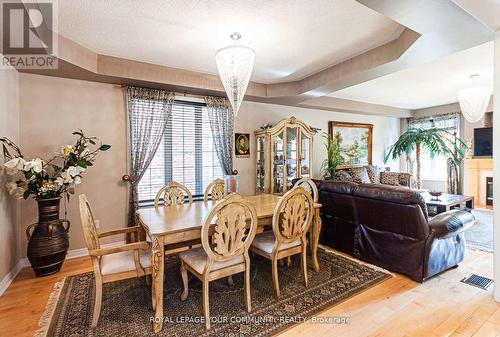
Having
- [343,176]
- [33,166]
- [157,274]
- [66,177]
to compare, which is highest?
[33,166]

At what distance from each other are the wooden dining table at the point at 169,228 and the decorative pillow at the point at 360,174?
10.6 ft

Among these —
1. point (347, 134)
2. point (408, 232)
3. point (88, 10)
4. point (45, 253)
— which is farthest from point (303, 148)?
point (45, 253)

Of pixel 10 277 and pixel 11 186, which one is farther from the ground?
pixel 11 186

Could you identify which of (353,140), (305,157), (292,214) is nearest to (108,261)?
(292,214)

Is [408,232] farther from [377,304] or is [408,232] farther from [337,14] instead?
[337,14]

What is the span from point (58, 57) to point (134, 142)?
4.23 ft

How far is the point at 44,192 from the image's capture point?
8.93ft

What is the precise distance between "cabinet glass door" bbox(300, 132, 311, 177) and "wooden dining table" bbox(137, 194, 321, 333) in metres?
2.16

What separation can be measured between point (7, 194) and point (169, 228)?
206 centimetres

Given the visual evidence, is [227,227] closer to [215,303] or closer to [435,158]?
[215,303]

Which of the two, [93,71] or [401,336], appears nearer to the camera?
[401,336]

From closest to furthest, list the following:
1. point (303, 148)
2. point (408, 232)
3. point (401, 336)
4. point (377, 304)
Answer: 1. point (401, 336)
2. point (377, 304)
3. point (408, 232)
4. point (303, 148)

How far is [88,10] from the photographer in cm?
217

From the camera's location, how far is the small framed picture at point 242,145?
4543 mm
